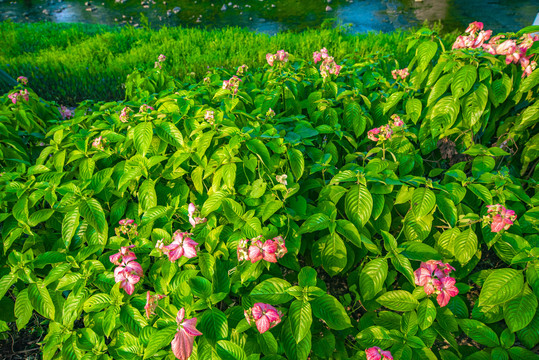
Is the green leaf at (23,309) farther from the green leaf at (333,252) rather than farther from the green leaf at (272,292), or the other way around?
the green leaf at (333,252)

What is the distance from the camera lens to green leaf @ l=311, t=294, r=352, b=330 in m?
1.20

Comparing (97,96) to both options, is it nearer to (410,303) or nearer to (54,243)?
(54,243)

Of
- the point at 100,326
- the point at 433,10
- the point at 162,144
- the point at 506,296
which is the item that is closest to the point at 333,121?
the point at 162,144

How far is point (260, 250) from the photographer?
1.18m

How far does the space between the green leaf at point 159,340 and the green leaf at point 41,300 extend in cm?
57

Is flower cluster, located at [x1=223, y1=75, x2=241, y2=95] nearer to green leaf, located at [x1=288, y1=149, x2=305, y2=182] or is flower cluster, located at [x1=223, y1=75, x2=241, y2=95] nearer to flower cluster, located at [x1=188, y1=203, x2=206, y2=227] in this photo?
green leaf, located at [x1=288, y1=149, x2=305, y2=182]

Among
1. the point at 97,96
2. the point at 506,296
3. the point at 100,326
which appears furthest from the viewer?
the point at 97,96

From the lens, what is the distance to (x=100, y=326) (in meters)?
1.34

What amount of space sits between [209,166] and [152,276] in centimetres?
52

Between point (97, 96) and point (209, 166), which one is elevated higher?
point (209, 166)

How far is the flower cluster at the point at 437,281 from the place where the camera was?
122 centimetres

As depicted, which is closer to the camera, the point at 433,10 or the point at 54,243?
the point at 54,243

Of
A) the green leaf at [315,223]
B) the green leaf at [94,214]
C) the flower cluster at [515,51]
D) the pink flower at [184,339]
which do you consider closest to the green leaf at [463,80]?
the flower cluster at [515,51]

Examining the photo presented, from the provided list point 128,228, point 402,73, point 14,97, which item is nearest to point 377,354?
point 128,228
